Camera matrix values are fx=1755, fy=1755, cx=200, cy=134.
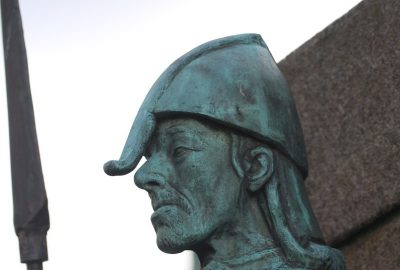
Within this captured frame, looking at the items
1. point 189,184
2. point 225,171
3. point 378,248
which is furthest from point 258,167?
point 378,248

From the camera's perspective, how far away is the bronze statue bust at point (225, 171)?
202 inches

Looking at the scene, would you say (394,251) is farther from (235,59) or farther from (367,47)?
(235,59)

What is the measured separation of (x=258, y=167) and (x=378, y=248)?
147 cm

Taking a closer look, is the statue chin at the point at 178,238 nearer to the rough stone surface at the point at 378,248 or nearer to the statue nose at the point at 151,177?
the statue nose at the point at 151,177

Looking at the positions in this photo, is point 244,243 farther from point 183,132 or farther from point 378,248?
point 378,248

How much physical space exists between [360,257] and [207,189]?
1.64m

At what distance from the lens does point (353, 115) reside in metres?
6.73

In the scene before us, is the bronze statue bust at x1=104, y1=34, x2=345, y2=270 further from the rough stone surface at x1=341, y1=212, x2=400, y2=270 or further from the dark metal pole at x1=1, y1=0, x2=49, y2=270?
the rough stone surface at x1=341, y1=212, x2=400, y2=270

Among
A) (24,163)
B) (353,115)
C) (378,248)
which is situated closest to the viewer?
(24,163)

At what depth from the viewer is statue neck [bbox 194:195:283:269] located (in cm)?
511

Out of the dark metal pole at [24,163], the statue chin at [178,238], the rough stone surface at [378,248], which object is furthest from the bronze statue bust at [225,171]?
the rough stone surface at [378,248]

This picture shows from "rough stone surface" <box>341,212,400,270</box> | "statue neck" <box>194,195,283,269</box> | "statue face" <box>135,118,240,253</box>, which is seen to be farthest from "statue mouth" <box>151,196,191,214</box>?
"rough stone surface" <box>341,212,400,270</box>

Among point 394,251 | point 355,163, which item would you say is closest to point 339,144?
point 355,163

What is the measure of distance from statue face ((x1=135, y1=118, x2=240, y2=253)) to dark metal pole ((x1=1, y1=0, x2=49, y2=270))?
35.5 inches
